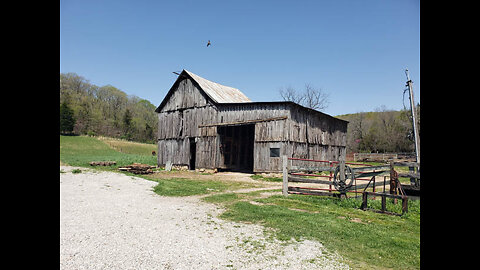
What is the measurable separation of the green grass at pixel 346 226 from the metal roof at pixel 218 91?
52.7ft

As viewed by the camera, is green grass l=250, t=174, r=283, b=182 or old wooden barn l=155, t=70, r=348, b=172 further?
old wooden barn l=155, t=70, r=348, b=172

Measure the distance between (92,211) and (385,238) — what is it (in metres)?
8.65

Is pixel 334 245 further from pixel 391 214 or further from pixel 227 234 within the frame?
pixel 391 214

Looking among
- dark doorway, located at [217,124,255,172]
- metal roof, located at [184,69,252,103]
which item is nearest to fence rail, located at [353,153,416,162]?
metal roof, located at [184,69,252,103]

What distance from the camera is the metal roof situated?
85.3 feet

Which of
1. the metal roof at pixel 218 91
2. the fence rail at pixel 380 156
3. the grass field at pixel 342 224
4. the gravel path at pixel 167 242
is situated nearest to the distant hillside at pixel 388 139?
the fence rail at pixel 380 156

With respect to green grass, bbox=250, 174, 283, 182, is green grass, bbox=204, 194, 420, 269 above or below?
above

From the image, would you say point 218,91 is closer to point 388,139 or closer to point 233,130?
point 233,130

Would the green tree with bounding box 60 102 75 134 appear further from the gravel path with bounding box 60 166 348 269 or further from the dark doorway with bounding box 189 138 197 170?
the gravel path with bounding box 60 166 348 269

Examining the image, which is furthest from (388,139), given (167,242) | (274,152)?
(167,242)

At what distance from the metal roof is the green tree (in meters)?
47.0

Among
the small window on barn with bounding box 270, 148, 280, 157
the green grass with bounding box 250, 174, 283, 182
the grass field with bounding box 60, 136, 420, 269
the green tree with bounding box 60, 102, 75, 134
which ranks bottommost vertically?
the green grass with bounding box 250, 174, 283, 182
